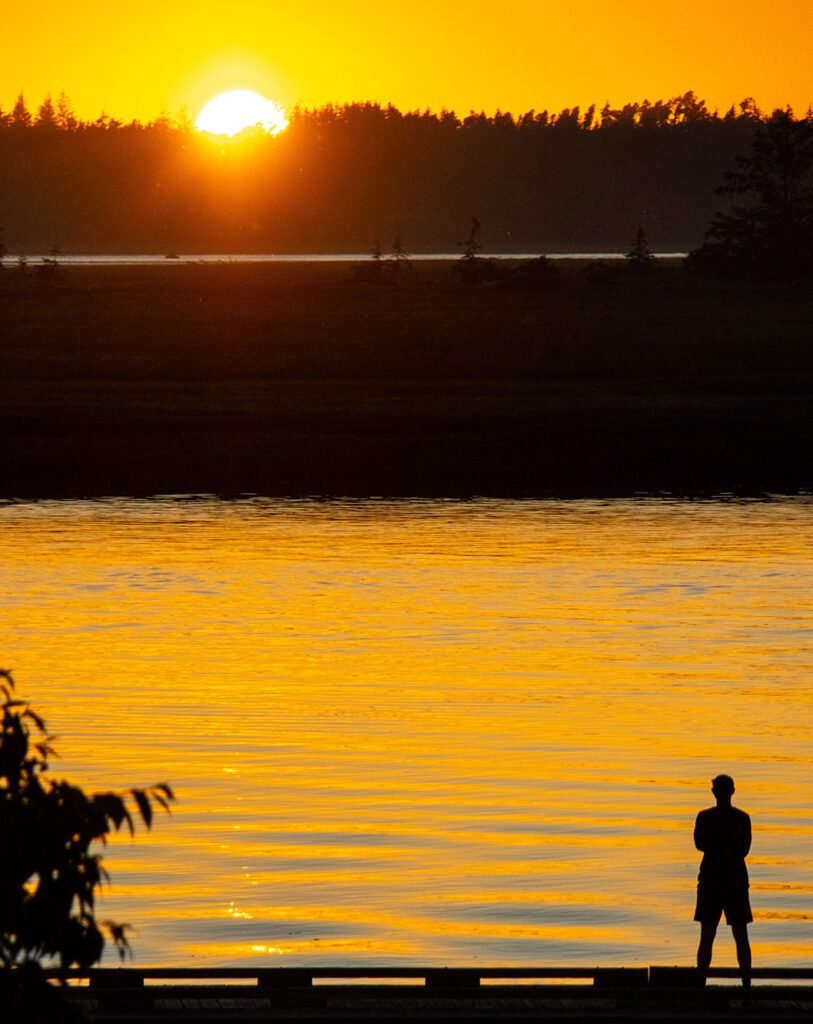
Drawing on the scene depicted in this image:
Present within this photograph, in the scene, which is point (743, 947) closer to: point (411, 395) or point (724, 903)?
point (724, 903)

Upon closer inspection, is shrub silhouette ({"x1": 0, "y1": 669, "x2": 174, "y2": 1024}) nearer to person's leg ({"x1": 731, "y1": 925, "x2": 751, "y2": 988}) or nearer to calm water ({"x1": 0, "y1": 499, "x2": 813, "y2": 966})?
person's leg ({"x1": 731, "y1": 925, "x2": 751, "y2": 988})

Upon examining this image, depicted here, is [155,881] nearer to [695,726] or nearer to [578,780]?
[578,780]

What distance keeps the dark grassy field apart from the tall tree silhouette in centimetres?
1520

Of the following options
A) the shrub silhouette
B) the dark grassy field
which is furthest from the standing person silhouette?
the dark grassy field

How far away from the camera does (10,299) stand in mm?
126750

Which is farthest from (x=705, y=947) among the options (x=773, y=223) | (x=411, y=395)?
(x=773, y=223)

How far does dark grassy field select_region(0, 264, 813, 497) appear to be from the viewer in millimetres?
61875

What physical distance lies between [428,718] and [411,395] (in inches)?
1905

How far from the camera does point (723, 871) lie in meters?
17.3

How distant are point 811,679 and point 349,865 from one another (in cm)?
1293
